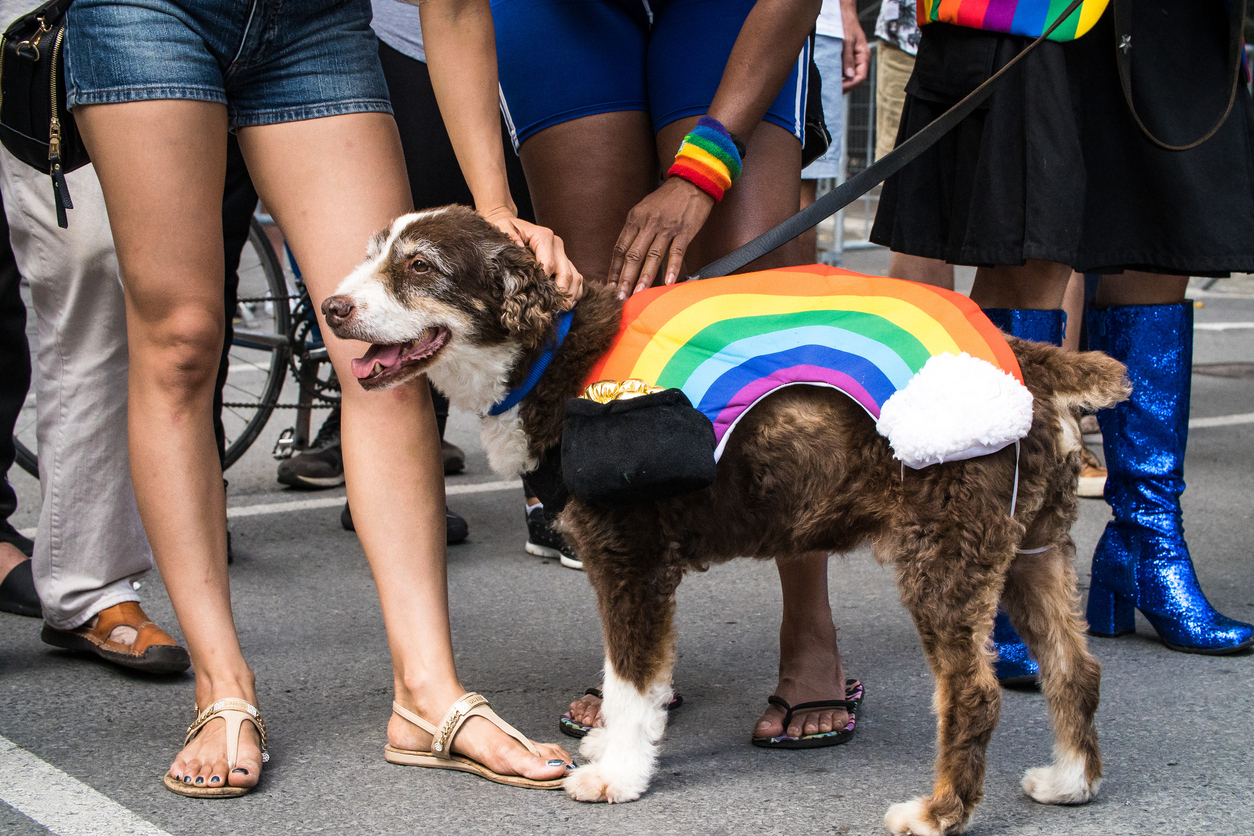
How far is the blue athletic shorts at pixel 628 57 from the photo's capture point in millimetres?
2842

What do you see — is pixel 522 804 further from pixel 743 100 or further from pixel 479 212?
pixel 743 100

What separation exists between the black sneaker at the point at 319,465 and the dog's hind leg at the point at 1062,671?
353cm

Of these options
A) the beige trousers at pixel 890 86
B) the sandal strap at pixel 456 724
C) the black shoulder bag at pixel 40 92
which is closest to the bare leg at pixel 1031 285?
the sandal strap at pixel 456 724

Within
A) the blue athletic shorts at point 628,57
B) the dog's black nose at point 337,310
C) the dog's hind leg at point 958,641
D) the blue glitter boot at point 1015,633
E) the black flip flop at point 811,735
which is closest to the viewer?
the dog's hind leg at point 958,641

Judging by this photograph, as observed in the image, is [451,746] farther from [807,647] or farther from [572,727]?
[807,647]

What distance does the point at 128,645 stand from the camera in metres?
3.15

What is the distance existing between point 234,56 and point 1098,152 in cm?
225

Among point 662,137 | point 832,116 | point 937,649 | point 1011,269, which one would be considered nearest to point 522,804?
point 937,649

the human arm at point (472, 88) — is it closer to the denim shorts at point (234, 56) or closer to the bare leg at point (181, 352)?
the denim shorts at point (234, 56)

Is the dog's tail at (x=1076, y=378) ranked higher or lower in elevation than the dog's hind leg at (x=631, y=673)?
higher

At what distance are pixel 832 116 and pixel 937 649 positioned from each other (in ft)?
13.3

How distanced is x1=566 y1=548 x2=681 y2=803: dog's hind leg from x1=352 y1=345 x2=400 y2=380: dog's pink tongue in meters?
0.61

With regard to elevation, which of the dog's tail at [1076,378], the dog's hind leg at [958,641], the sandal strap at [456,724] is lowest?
the sandal strap at [456,724]

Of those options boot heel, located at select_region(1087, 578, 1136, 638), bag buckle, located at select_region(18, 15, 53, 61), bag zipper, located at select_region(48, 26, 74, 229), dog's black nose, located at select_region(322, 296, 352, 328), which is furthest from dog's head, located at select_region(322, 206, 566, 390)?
boot heel, located at select_region(1087, 578, 1136, 638)
